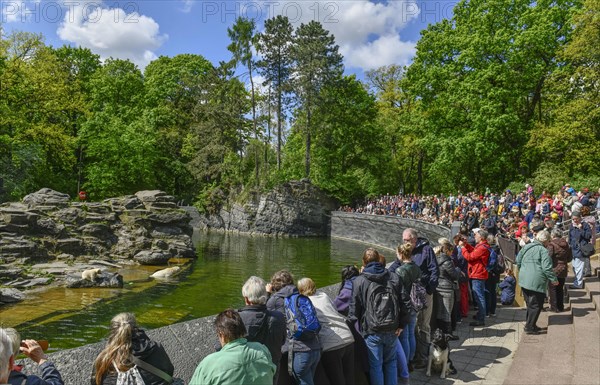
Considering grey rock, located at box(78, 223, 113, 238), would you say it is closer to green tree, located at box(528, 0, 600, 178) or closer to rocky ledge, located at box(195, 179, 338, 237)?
rocky ledge, located at box(195, 179, 338, 237)

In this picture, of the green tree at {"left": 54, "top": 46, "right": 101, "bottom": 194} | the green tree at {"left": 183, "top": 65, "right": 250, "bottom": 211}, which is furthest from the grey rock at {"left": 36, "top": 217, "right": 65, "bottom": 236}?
the green tree at {"left": 183, "top": 65, "right": 250, "bottom": 211}

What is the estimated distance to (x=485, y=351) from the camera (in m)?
7.25

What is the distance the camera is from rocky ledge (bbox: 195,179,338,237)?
4325cm

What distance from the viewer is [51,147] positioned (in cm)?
3506

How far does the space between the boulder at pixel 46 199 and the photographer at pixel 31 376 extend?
23.0 m

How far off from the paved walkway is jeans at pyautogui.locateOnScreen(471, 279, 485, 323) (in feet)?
0.74

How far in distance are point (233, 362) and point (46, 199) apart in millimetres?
24376

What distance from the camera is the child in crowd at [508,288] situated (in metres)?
10.2

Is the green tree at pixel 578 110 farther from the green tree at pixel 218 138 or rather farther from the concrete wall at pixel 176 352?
the green tree at pixel 218 138

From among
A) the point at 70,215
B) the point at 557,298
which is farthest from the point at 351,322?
the point at 70,215

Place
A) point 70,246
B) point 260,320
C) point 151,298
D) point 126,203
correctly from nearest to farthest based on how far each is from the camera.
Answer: point 260,320
point 151,298
point 70,246
point 126,203

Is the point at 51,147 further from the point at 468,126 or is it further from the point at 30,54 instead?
the point at 468,126

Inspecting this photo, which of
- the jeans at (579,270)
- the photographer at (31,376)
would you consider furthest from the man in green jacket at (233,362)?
the jeans at (579,270)

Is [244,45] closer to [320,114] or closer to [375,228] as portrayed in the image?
[320,114]
